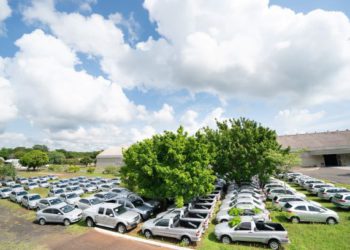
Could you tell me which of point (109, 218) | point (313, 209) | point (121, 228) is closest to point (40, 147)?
point (109, 218)

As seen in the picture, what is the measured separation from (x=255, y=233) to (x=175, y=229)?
15.3ft

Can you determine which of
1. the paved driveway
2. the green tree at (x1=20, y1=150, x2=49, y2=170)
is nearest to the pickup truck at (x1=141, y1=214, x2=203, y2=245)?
the paved driveway

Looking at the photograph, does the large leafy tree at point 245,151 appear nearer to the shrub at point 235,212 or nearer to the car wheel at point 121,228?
the shrub at point 235,212

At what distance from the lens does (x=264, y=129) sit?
86.0 ft

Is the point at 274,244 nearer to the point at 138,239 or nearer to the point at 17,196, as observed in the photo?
the point at 138,239

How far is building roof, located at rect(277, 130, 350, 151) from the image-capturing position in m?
52.1

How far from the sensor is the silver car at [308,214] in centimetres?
1562

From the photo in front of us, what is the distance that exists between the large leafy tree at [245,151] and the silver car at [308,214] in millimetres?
7199

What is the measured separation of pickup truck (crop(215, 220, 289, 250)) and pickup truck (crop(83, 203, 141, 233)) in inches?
244

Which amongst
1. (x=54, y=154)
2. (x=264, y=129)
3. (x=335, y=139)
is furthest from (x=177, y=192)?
(x=54, y=154)

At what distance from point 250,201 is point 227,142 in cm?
899

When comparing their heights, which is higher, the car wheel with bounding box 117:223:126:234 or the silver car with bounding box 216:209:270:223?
the silver car with bounding box 216:209:270:223

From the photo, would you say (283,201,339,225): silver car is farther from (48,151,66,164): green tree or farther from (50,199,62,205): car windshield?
(48,151,66,164): green tree

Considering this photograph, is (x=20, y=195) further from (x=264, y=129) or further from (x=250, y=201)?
(x=264, y=129)
